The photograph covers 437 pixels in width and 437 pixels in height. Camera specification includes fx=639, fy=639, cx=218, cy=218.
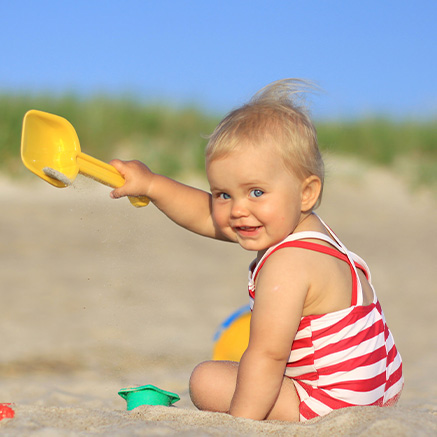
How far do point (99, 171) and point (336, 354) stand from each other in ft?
2.94

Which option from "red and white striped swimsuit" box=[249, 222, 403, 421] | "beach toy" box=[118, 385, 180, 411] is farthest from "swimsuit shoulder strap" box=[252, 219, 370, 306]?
"beach toy" box=[118, 385, 180, 411]

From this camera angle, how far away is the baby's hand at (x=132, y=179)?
2.07 metres

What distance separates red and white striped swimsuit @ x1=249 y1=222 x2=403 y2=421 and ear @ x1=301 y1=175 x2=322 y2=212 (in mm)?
95

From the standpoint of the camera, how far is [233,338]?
2789 mm

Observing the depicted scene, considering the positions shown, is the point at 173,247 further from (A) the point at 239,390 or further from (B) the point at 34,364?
(A) the point at 239,390

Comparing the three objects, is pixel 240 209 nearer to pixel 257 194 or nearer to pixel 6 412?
pixel 257 194

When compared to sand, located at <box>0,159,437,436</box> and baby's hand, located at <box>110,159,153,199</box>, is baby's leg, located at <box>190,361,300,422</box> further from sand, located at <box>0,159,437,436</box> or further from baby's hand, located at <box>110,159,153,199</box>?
baby's hand, located at <box>110,159,153,199</box>

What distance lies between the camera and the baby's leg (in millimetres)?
1760

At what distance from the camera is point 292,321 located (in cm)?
165

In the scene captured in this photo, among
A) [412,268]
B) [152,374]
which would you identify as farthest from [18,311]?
[412,268]

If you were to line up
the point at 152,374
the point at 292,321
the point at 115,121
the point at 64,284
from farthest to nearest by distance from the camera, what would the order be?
the point at 115,121 < the point at 64,284 < the point at 152,374 < the point at 292,321

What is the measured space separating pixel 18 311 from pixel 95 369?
1014mm

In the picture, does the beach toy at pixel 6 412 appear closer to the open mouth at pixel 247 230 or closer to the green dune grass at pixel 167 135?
the open mouth at pixel 247 230

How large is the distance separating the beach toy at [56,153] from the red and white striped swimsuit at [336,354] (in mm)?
597
